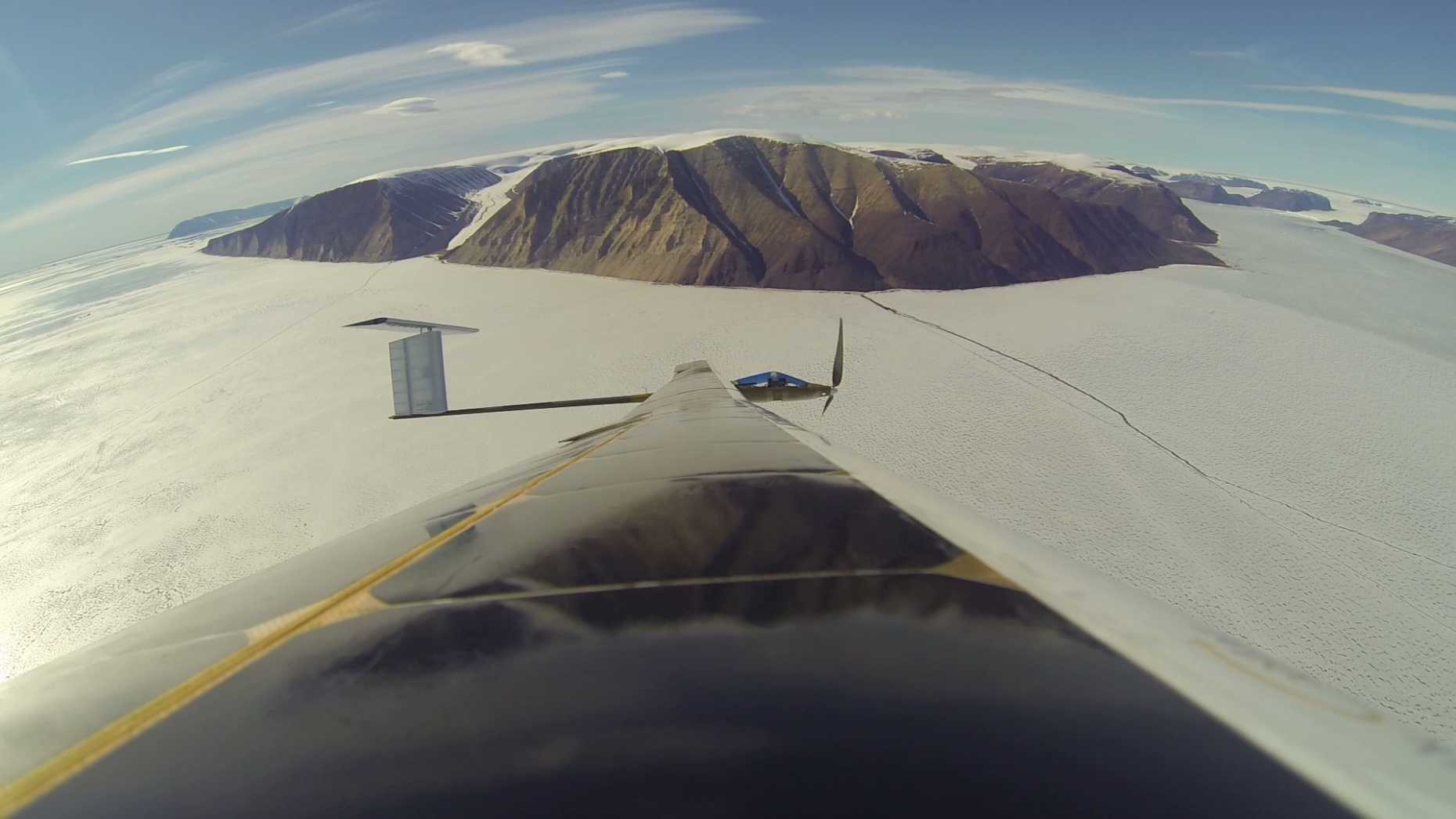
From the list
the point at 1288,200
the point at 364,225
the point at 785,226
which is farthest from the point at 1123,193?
the point at 364,225

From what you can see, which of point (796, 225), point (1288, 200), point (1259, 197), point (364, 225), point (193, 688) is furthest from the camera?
point (1259, 197)

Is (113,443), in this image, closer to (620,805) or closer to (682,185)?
(620,805)

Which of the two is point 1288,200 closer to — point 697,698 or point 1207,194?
point 1207,194

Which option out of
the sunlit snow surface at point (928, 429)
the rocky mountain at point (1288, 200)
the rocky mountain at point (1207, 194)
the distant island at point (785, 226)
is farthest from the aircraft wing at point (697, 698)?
the rocky mountain at point (1288, 200)

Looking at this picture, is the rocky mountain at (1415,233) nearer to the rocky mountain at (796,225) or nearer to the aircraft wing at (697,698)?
the rocky mountain at (796,225)

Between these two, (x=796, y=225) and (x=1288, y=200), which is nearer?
(x=796, y=225)
